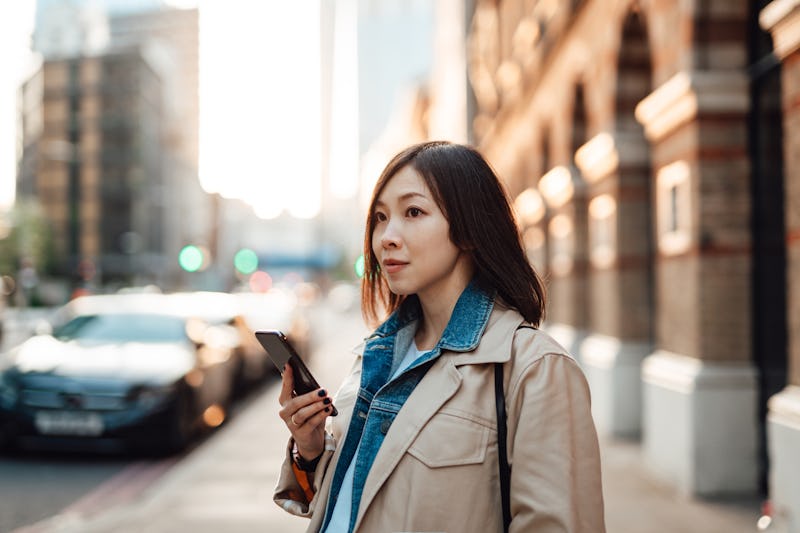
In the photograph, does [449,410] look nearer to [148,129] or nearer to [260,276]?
[260,276]

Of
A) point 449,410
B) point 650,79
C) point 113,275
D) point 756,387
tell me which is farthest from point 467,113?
point 113,275

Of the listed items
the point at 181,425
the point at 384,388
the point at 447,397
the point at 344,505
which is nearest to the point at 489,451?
the point at 447,397

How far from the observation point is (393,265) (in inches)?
78.4

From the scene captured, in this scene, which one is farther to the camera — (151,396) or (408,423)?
(151,396)

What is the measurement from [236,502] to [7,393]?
114 inches

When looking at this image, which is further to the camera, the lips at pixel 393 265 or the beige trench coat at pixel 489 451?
the lips at pixel 393 265

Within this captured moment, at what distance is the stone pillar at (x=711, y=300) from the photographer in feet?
19.9

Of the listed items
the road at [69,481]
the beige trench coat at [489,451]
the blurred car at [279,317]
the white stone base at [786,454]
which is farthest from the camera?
the blurred car at [279,317]

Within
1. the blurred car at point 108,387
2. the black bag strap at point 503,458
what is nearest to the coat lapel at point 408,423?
the black bag strap at point 503,458

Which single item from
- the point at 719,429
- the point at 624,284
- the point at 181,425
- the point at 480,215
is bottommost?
the point at 181,425

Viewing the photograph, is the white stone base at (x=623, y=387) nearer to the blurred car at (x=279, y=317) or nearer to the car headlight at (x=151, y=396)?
the car headlight at (x=151, y=396)

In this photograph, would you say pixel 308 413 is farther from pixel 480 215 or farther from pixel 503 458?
pixel 480 215

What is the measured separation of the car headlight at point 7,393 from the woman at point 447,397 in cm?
611

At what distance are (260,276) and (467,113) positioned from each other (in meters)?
30.6
